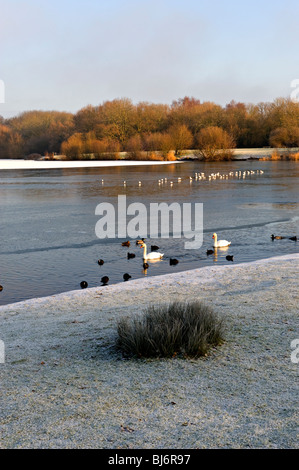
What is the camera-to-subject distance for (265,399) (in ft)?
13.4

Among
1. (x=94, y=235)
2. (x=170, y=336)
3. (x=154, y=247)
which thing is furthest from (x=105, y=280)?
(x=94, y=235)

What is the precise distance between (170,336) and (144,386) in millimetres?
794

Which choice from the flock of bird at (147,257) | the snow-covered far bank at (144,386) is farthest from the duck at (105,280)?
the snow-covered far bank at (144,386)

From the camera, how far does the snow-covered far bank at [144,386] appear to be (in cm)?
358

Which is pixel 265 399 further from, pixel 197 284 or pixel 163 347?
pixel 197 284

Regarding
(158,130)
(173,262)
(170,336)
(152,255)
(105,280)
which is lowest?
(105,280)

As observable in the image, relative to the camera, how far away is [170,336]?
5051mm

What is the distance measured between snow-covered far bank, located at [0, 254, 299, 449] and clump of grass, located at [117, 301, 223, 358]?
5.5 inches

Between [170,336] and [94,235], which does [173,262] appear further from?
[170,336]
